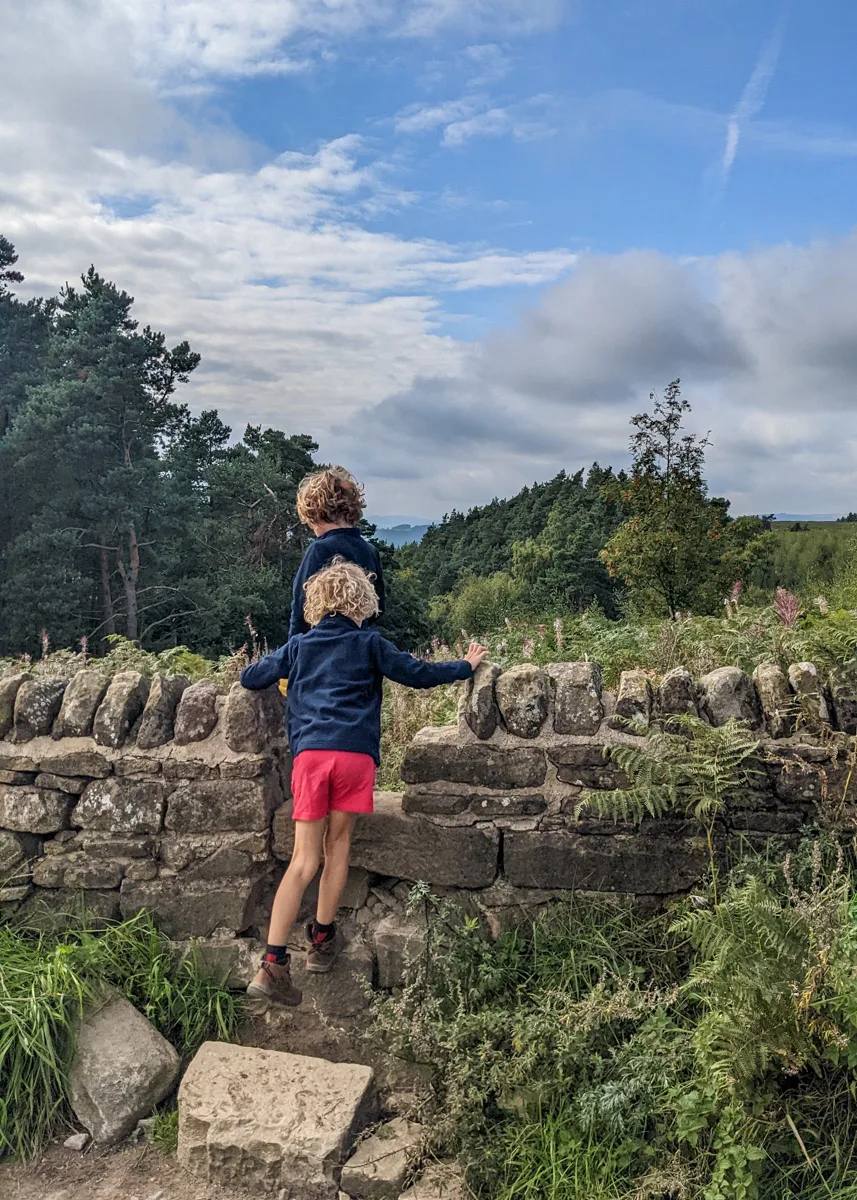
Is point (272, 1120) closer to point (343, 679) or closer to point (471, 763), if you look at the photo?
point (471, 763)

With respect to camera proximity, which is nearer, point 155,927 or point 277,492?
point 155,927

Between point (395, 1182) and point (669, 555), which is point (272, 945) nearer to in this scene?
point (395, 1182)

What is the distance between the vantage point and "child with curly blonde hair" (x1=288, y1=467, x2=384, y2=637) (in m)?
3.94

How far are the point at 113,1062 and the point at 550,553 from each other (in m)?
32.5

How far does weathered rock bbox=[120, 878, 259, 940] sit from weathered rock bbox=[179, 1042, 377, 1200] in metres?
0.60

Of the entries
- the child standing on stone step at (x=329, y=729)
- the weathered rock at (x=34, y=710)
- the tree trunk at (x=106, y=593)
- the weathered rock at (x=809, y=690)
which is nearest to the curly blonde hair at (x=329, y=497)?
the child standing on stone step at (x=329, y=729)

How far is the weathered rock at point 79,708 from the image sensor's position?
13.6 feet

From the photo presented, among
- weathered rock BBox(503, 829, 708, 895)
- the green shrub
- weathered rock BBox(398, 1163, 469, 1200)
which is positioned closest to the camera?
weathered rock BBox(398, 1163, 469, 1200)

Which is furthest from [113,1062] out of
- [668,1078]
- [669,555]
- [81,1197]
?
[669,555]

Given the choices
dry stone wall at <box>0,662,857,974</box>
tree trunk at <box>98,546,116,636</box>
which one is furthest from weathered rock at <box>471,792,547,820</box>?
tree trunk at <box>98,546,116,636</box>

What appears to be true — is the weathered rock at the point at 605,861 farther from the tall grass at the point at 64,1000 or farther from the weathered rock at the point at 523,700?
the tall grass at the point at 64,1000

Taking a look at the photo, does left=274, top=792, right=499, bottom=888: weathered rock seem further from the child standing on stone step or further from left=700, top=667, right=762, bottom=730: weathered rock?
left=700, top=667, right=762, bottom=730: weathered rock

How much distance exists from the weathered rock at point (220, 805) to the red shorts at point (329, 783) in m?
0.42

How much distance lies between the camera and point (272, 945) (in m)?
3.75
